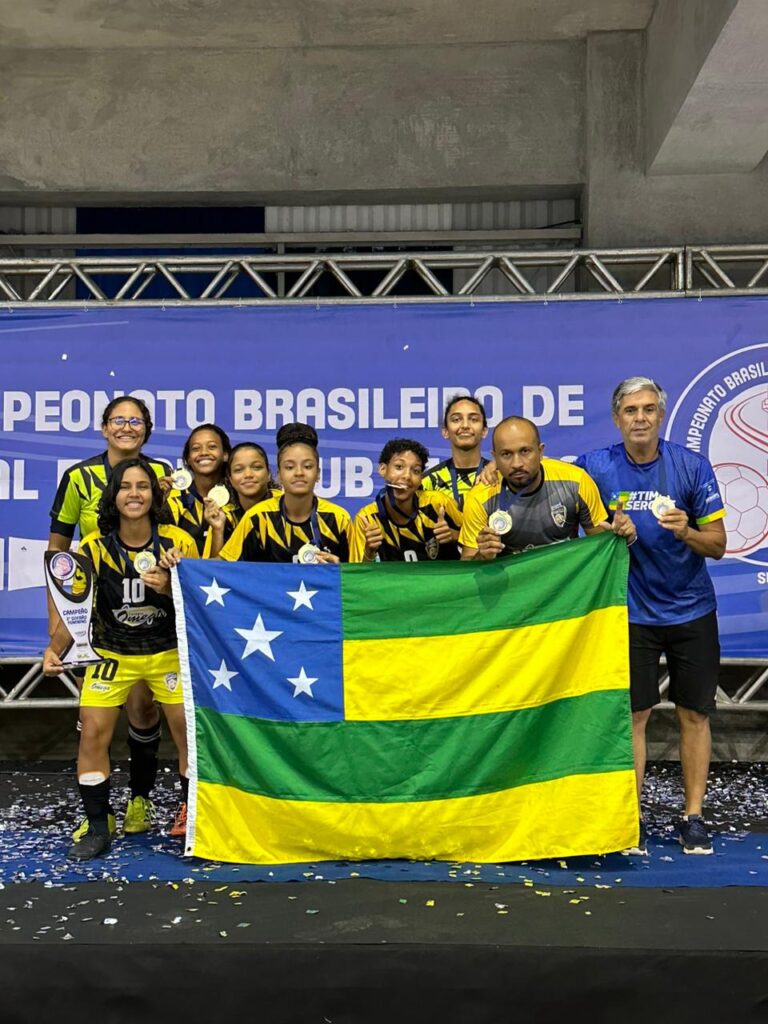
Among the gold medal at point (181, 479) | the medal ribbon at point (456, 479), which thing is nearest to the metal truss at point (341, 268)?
the medal ribbon at point (456, 479)

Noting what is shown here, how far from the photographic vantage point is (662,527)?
418 cm

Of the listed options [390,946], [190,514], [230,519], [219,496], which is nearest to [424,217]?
[230,519]

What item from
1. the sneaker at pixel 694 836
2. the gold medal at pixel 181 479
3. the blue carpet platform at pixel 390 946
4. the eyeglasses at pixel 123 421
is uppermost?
the eyeglasses at pixel 123 421

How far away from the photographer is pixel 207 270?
21.3 feet

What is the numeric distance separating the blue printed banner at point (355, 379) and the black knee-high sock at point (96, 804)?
2.05m

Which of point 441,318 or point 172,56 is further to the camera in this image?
point 172,56

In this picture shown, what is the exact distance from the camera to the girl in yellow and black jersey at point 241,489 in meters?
4.64

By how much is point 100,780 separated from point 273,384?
2.66 m

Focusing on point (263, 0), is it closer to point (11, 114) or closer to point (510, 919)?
point (11, 114)

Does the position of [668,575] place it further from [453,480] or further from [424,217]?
[424,217]

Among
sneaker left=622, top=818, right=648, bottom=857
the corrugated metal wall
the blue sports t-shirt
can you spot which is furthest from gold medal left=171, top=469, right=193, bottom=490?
the corrugated metal wall

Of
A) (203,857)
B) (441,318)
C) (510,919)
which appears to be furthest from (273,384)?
(510,919)

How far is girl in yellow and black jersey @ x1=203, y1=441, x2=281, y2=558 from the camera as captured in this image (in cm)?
464

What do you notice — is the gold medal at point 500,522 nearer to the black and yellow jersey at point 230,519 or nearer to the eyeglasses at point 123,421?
the black and yellow jersey at point 230,519
